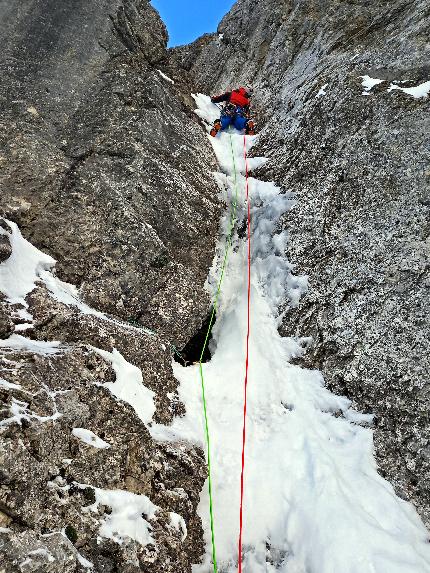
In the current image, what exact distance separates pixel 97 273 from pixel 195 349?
252cm

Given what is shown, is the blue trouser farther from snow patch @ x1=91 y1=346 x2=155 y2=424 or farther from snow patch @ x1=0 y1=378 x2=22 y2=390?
snow patch @ x1=0 y1=378 x2=22 y2=390

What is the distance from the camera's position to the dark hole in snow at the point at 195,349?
8711mm

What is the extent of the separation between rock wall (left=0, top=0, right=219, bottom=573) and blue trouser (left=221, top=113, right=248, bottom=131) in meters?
1.49

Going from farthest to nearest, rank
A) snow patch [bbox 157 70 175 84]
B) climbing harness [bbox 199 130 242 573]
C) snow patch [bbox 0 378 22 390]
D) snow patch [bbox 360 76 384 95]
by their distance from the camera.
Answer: snow patch [bbox 157 70 175 84], snow patch [bbox 360 76 384 95], climbing harness [bbox 199 130 242 573], snow patch [bbox 0 378 22 390]

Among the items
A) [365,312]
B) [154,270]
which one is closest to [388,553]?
[365,312]

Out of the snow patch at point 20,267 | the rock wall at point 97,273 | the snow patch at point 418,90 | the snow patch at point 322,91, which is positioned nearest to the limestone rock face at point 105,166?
the rock wall at point 97,273

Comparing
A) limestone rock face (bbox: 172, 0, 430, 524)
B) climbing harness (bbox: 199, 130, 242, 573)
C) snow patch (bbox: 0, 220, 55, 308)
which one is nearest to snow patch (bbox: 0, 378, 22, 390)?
snow patch (bbox: 0, 220, 55, 308)

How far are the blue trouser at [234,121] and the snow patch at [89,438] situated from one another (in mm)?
12247

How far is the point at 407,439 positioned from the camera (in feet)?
21.6

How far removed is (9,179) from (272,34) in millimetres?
14994

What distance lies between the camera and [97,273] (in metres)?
8.49

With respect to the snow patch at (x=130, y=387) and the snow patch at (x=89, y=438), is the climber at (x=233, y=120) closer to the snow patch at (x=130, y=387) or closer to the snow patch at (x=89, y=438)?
the snow patch at (x=130, y=387)

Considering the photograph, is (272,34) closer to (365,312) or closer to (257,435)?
(365,312)

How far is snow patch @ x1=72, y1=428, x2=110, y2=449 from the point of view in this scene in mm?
5282
